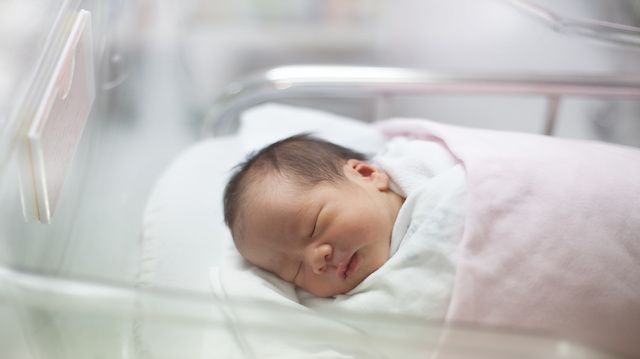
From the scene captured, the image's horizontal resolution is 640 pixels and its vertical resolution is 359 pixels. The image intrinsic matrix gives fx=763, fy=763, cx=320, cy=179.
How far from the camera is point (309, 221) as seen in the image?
87 cm

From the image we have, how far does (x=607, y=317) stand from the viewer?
78 cm

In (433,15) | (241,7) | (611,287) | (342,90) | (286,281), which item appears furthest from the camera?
(241,7)

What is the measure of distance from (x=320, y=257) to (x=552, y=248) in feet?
0.82

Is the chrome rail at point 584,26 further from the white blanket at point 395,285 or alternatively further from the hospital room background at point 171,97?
the white blanket at point 395,285

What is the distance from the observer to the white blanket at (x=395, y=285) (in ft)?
2.02

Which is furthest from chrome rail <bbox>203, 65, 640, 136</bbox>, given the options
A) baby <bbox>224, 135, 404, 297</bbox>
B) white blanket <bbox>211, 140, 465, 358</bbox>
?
baby <bbox>224, 135, 404, 297</bbox>

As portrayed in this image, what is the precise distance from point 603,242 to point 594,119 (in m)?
0.54

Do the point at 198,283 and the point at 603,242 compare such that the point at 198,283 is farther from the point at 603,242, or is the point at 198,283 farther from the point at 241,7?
the point at 241,7

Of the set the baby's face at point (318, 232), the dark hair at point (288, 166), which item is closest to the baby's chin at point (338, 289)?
the baby's face at point (318, 232)

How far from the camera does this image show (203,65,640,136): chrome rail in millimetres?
1108

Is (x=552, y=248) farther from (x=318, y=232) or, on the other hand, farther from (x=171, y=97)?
(x=171, y=97)

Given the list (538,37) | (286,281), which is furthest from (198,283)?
(538,37)

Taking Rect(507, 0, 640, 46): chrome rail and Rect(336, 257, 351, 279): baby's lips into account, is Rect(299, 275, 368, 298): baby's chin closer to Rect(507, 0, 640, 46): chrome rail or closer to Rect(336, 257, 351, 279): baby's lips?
Rect(336, 257, 351, 279): baby's lips

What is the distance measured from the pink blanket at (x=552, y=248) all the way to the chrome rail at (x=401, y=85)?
267 millimetres
